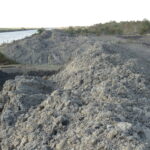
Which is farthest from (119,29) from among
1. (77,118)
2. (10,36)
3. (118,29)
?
(77,118)

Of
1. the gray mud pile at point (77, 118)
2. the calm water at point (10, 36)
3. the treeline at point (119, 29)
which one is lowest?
the calm water at point (10, 36)

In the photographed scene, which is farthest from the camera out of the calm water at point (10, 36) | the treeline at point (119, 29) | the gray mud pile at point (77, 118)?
the calm water at point (10, 36)

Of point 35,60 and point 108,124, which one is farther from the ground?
point 108,124

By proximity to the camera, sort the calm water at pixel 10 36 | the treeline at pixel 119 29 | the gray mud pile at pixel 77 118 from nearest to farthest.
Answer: the gray mud pile at pixel 77 118
the treeline at pixel 119 29
the calm water at pixel 10 36

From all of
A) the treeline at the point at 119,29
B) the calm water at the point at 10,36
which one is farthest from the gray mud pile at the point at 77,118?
the treeline at the point at 119,29

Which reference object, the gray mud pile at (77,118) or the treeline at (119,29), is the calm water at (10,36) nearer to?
the treeline at (119,29)

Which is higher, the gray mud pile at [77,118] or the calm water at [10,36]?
the gray mud pile at [77,118]

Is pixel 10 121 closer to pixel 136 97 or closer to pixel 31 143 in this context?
pixel 31 143

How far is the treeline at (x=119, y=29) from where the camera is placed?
181 ft

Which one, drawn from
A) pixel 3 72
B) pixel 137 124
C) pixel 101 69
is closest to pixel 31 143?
pixel 137 124

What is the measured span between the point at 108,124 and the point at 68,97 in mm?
2110

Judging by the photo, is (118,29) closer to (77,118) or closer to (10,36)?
(10,36)

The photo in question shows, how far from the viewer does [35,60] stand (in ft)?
110

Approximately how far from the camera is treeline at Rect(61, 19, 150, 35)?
55.2 m
